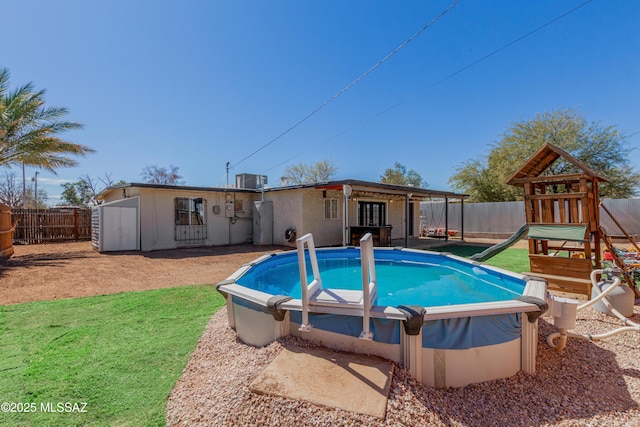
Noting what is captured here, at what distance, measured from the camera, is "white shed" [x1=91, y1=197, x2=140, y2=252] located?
1023 centimetres

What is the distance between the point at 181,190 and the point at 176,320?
8.64 meters

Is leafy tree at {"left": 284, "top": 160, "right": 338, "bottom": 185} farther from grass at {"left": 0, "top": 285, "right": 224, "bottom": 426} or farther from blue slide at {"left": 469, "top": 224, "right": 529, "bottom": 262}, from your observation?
grass at {"left": 0, "top": 285, "right": 224, "bottom": 426}

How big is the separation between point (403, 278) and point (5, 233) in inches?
467

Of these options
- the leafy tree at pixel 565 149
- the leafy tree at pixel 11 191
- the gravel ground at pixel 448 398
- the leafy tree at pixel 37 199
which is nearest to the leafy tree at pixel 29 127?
the gravel ground at pixel 448 398

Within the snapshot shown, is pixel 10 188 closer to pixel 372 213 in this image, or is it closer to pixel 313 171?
pixel 313 171

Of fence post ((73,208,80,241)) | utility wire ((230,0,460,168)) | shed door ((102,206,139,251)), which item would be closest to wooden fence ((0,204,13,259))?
shed door ((102,206,139,251))

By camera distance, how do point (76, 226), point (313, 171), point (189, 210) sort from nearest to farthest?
point (189, 210) → point (76, 226) → point (313, 171)

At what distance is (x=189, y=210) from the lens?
12078 millimetres

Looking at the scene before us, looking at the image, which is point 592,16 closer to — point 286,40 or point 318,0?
point 318,0

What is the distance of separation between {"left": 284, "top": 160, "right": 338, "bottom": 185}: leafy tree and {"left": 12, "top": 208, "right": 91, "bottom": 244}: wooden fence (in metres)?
22.8

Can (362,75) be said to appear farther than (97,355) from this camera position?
Yes

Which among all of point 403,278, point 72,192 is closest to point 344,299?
point 403,278

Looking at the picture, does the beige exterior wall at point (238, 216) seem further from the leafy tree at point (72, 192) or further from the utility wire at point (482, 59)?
the leafy tree at point (72, 192)

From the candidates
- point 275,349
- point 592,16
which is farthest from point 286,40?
point 275,349
